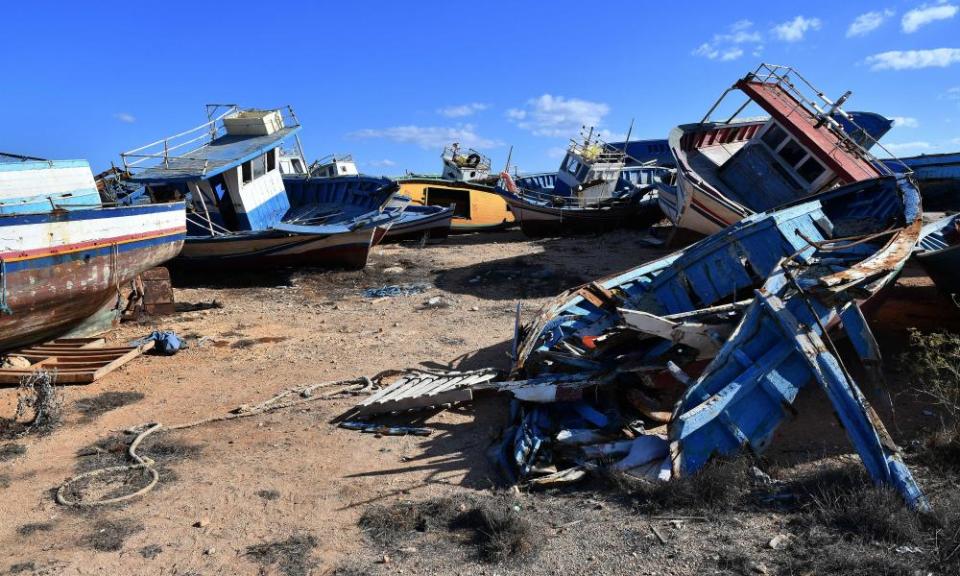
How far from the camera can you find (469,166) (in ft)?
88.2

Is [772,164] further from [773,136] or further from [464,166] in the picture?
[464,166]

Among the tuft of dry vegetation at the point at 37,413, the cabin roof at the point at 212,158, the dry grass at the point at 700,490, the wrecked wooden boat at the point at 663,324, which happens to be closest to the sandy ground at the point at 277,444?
the tuft of dry vegetation at the point at 37,413

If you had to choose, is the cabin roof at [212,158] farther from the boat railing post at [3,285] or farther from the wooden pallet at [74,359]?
the boat railing post at [3,285]

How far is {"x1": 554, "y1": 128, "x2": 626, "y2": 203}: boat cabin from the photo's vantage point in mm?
19906

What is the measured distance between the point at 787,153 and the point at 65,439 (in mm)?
13165

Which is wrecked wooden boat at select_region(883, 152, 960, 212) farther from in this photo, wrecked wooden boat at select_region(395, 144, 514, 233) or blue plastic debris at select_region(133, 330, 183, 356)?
blue plastic debris at select_region(133, 330, 183, 356)

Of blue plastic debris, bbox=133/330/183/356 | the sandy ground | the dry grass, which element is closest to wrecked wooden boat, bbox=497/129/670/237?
the sandy ground

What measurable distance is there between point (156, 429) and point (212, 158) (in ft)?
28.8

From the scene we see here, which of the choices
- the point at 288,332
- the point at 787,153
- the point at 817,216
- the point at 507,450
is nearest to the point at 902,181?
the point at 817,216

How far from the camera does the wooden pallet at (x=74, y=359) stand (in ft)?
25.0

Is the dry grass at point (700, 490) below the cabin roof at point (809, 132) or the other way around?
below

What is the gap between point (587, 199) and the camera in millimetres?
19781

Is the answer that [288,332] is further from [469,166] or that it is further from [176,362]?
[469,166]

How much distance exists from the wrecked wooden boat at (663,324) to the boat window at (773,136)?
446 centimetres
